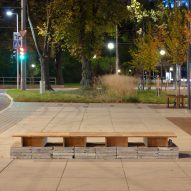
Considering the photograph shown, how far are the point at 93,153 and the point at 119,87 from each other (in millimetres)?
21466

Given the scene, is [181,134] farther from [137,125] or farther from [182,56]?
[182,56]

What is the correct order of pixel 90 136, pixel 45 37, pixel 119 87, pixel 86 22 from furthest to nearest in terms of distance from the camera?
pixel 45 37, pixel 86 22, pixel 119 87, pixel 90 136

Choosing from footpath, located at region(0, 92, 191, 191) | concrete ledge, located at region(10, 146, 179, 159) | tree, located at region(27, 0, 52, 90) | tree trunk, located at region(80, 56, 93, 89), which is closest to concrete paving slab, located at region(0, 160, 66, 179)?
footpath, located at region(0, 92, 191, 191)

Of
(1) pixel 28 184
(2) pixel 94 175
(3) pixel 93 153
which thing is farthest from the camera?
(3) pixel 93 153

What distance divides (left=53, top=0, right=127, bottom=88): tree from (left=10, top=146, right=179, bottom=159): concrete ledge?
28580 mm

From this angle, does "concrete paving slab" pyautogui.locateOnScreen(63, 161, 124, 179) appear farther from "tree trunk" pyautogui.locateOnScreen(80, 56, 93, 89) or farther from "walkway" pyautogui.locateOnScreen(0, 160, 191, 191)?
"tree trunk" pyautogui.locateOnScreen(80, 56, 93, 89)

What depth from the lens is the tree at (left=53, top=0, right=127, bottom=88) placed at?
3966cm

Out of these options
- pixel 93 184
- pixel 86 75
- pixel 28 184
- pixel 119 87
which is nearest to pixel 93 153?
pixel 93 184

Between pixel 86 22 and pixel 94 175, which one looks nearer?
pixel 94 175

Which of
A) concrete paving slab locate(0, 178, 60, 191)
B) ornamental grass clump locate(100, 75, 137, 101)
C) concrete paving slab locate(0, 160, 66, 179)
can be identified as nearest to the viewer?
concrete paving slab locate(0, 178, 60, 191)

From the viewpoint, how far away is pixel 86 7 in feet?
130

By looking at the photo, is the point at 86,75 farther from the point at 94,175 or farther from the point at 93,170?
the point at 94,175

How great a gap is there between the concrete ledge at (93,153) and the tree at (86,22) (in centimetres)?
2858

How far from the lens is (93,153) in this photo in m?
11.4
